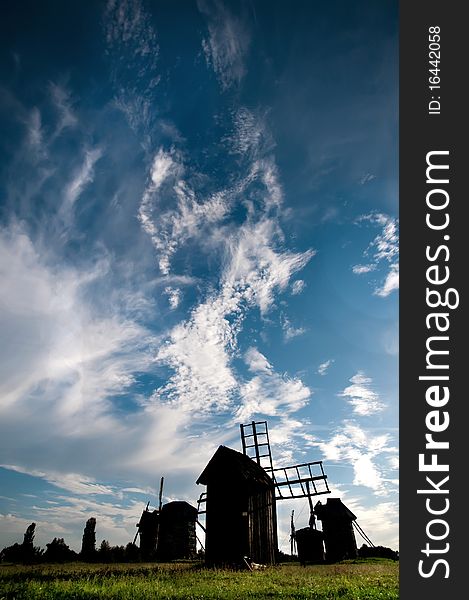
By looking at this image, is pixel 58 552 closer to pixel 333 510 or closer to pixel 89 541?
pixel 89 541

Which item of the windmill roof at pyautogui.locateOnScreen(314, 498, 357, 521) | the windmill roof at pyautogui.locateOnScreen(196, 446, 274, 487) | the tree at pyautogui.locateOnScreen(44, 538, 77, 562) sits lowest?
the tree at pyautogui.locateOnScreen(44, 538, 77, 562)

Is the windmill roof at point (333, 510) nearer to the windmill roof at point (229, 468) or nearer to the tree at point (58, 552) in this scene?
the windmill roof at point (229, 468)

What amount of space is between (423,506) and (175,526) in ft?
154

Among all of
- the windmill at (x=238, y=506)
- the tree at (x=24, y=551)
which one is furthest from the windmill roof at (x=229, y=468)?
the tree at (x=24, y=551)

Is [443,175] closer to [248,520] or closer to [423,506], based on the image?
[423,506]

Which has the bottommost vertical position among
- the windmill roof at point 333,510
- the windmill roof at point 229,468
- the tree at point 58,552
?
the tree at point 58,552

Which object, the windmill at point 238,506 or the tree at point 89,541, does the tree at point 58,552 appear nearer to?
the tree at point 89,541

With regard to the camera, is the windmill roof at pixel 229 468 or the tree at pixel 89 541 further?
the tree at pixel 89 541

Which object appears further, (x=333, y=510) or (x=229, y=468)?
(x=333, y=510)

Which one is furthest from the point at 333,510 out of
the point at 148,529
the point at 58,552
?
the point at 58,552

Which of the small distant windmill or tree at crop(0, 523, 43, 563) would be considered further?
the small distant windmill

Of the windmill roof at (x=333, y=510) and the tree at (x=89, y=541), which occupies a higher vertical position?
the windmill roof at (x=333, y=510)

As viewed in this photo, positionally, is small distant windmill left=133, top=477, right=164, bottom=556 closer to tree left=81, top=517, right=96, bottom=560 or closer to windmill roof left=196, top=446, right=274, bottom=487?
tree left=81, top=517, right=96, bottom=560

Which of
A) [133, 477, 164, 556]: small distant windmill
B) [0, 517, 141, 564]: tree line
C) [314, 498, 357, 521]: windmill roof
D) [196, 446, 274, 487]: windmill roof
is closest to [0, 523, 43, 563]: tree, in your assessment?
[0, 517, 141, 564]: tree line
